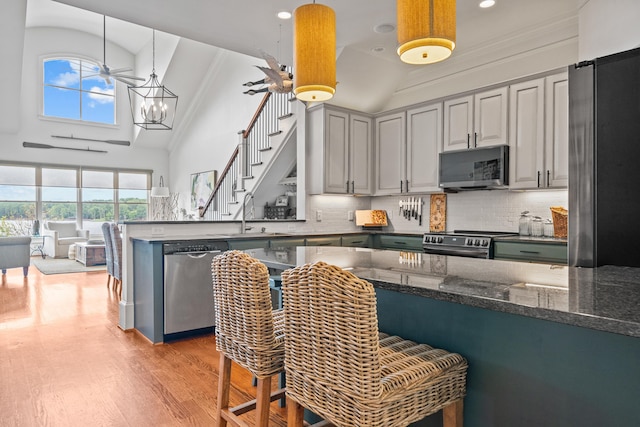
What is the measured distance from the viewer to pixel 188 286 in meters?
3.71

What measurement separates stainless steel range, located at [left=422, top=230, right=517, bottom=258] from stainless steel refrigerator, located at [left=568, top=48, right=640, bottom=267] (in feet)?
6.32

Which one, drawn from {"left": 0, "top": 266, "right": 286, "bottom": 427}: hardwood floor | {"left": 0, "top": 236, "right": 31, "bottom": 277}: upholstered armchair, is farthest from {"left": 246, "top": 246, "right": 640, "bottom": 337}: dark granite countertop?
{"left": 0, "top": 236, "right": 31, "bottom": 277}: upholstered armchair

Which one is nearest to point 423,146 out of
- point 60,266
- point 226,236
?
point 226,236

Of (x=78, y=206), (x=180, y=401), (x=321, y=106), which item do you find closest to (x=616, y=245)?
(x=180, y=401)

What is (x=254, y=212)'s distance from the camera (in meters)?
6.31

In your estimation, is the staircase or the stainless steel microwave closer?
the stainless steel microwave

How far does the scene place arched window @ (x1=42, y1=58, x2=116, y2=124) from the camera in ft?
33.2

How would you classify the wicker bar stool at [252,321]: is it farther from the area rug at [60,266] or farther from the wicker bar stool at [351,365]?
A: the area rug at [60,266]

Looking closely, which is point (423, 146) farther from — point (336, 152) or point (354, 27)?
point (354, 27)

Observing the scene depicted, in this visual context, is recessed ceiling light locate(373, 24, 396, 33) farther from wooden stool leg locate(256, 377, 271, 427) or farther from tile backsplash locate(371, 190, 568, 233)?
wooden stool leg locate(256, 377, 271, 427)

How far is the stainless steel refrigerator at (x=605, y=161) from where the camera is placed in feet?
6.24

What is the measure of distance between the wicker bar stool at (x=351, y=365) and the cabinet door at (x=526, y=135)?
3.20m

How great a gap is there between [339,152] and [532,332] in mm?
4018

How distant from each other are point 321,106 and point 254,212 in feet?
7.03
